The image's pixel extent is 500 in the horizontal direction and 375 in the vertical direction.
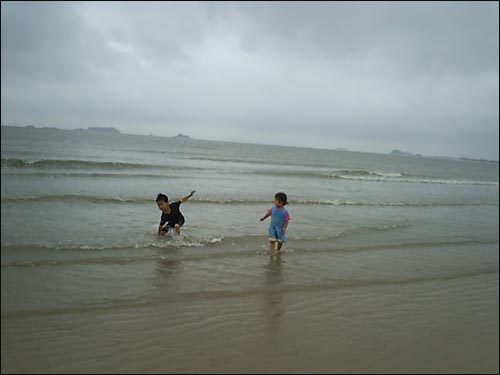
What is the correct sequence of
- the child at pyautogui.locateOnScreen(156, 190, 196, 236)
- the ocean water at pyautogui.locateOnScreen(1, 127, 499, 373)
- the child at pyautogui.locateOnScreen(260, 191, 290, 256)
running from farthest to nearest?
the child at pyautogui.locateOnScreen(156, 190, 196, 236) < the child at pyautogui.locateOnScreen(260, 191, 290, 256) < the ocean water at pyautogui.locateOnScreen(1, 127, 499, 373)

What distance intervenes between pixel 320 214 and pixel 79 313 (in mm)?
9782

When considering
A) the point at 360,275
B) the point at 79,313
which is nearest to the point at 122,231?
the point at 79,313

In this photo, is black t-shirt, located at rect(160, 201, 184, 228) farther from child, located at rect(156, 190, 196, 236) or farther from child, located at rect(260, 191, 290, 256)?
child, located at rect(260, 191, 290, 256)

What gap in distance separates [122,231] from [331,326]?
20.5 feet

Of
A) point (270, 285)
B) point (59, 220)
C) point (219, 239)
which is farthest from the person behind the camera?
point (59, 220)

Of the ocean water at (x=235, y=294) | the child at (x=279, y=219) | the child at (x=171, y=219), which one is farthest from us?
the child at (x=171, y=219)

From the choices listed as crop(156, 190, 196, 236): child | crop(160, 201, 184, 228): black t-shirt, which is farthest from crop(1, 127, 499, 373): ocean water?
crop(160, 201, 184, 228): black t-shirt

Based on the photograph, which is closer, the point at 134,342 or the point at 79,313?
the point at 134,342

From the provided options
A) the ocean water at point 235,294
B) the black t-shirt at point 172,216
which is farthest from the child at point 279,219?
the black t-shirt at point 172,216

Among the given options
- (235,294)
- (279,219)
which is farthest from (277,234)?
(235,294)

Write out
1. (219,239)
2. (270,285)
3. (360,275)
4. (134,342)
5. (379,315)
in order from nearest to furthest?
(134,342) → (379,315) → (270,285) → (360,275) → (219,239)

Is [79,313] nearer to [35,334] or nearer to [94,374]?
[35,334]

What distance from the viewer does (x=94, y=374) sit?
334 centimetres

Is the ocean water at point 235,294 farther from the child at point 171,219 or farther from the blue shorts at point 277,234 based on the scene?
the blue shorts at point 277,234
